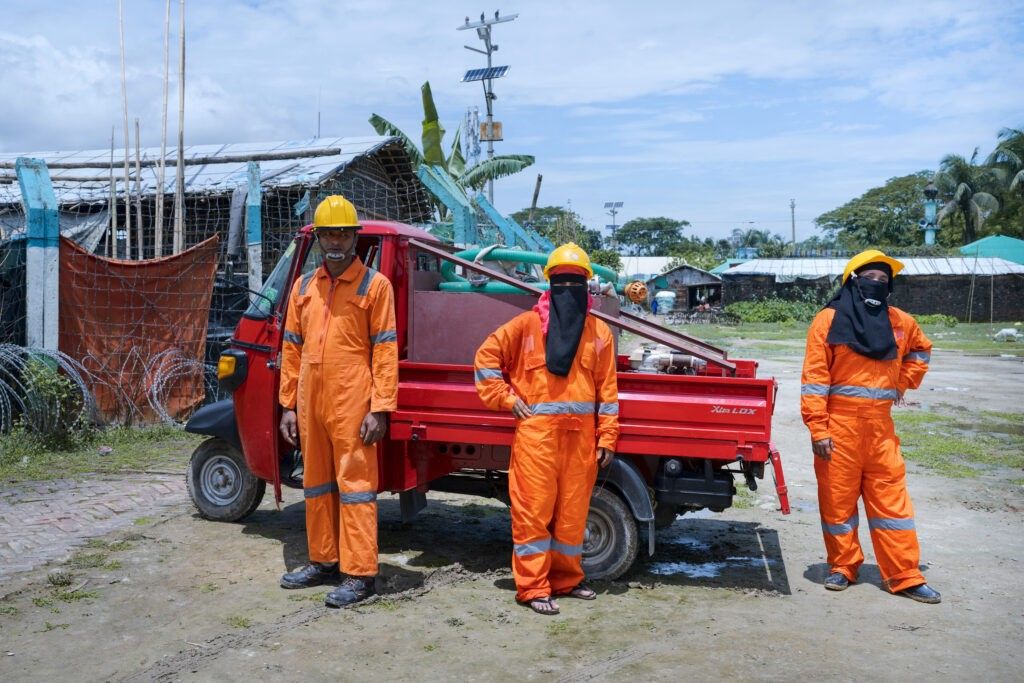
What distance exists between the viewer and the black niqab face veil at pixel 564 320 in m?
4.80

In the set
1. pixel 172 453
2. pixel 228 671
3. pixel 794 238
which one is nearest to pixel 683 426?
pixel 228 671

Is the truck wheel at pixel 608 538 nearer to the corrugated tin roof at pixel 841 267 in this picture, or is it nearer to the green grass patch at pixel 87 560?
the green grass patch at pixel 87 560

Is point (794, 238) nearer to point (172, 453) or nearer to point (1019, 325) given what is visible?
point (1019, 325)

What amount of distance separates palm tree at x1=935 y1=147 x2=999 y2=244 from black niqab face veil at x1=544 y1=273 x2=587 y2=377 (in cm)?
5705

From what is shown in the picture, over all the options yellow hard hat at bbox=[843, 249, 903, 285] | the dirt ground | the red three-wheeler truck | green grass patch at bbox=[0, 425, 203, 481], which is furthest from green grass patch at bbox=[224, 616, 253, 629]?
green grass patch at bbox=[0, 425, 203, 481]

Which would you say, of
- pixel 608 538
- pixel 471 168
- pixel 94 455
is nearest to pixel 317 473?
pixel 608 538

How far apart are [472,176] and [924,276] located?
29.2 m

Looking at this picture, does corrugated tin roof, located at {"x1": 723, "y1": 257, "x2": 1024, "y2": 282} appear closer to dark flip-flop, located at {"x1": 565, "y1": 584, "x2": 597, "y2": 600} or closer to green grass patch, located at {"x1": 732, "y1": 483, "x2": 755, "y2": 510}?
green grass patch, located at {"x1": 732, "y1": 483, "x2": 755, "y2": 510}

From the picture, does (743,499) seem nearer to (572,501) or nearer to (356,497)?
(572,501)

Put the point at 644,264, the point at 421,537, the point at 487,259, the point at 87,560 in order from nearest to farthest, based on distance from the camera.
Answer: the point at 87,560
the point at 487,259
the point at 421,537
the point at 644,264

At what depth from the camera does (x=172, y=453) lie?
29.3 ft

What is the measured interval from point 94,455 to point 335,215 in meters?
5.23

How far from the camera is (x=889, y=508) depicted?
5117 mm

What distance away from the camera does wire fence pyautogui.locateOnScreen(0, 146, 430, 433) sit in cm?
897
